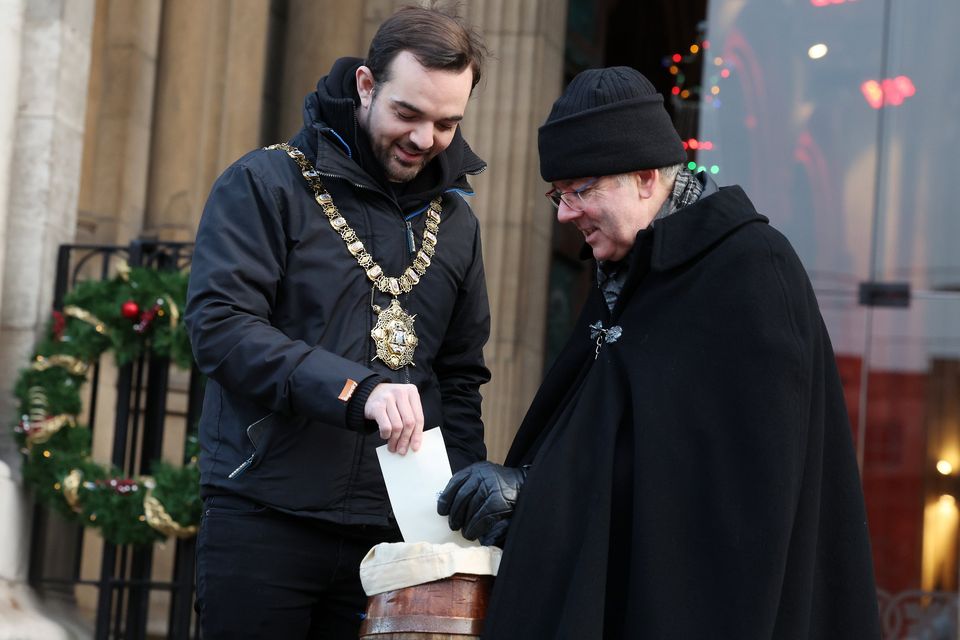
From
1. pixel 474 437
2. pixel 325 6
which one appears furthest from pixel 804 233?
pixel 474 437

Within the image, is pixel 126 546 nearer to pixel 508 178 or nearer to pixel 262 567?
pixel 508 178

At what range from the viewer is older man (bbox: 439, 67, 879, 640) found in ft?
9.32

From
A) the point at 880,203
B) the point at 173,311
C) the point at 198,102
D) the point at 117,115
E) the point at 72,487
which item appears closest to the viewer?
the point at 72,487

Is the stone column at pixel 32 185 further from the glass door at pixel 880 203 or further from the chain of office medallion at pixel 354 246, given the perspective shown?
the glass door at pixel 880 203

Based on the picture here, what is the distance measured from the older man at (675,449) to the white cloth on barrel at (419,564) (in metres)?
0.05

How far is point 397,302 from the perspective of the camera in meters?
3.51

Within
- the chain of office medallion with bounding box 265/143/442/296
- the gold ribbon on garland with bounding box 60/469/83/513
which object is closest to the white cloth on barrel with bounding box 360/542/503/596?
the chain of office medallion with bounding box 265/143/442/296

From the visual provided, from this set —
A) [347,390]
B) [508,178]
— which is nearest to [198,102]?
[508,178]

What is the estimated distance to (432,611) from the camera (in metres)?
2.92

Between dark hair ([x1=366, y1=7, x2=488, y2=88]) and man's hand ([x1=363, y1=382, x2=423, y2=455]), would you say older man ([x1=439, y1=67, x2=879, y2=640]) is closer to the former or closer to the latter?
man's hand ([x1=363, y1=382, x2=423, y2=455])

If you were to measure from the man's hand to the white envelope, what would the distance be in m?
0.02

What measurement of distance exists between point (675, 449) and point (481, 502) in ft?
1.35

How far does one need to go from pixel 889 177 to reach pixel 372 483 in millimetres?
5601

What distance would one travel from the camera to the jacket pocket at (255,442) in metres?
3.32
